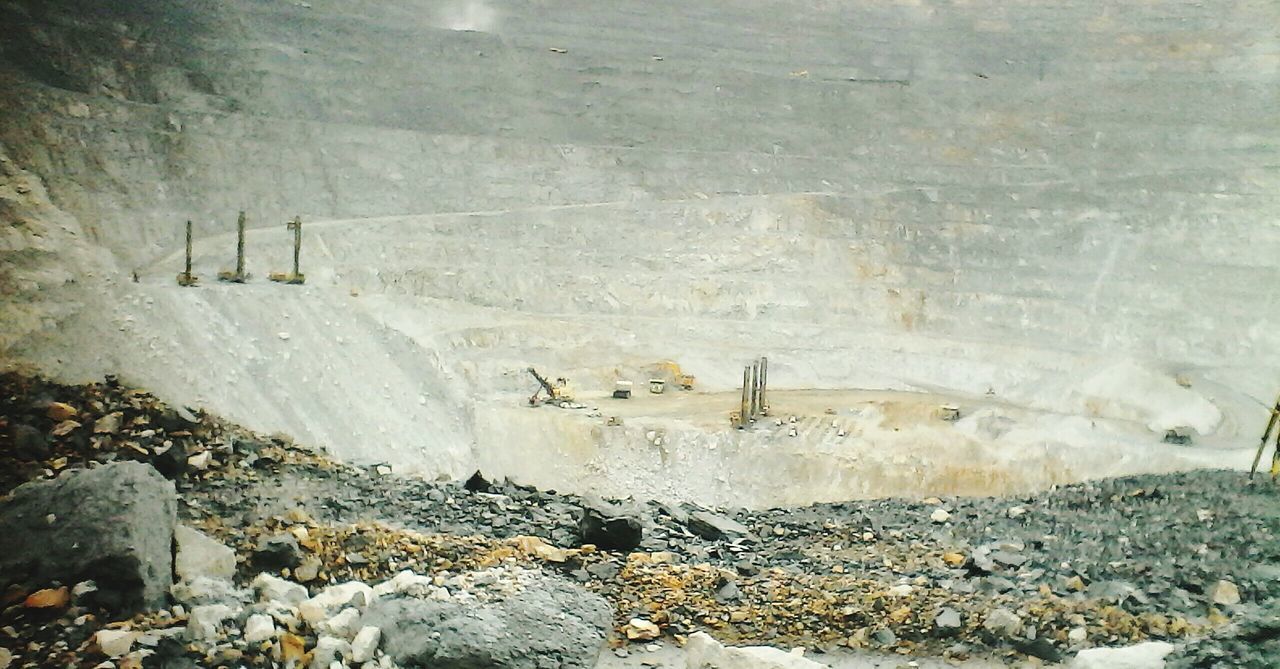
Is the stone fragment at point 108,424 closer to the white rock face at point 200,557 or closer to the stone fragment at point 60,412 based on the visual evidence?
the stone fragment at point 60,412

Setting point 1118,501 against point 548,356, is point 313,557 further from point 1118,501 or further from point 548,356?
point 1118,501

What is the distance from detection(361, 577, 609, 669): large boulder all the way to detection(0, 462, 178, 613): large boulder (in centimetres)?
60

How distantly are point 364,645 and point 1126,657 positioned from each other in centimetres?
219

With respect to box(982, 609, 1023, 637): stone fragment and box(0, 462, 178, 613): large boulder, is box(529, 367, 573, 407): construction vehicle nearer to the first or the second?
box(0, 462, 178, 613): large boulder

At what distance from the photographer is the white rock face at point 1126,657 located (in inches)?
113

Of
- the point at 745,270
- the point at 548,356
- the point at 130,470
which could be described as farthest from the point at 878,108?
the point at 130,470

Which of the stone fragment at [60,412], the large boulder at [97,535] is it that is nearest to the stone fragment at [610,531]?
the large boulder at [97,535]

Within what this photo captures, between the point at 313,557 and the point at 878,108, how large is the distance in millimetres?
2976

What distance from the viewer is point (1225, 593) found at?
3195mm

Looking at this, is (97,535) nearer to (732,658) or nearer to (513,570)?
(513,570)

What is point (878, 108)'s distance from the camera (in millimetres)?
4363

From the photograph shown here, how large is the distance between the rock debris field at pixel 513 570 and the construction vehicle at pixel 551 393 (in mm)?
361

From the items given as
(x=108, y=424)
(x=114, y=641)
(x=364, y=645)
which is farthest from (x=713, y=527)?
(x=108, y=424)

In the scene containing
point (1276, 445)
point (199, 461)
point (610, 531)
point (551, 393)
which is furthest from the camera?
point (551, 393)
